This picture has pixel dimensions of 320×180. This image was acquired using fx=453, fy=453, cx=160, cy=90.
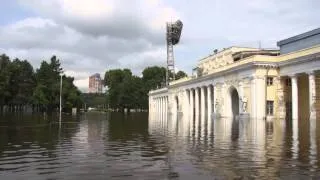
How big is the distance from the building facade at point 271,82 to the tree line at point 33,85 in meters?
56.2

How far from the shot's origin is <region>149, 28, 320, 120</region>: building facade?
6488 cm

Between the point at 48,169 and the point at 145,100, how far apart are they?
175286 millimetres

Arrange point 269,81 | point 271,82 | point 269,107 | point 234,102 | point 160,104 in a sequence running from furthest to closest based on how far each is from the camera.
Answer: point 160,104 < point 234,102 < point 269,107 < point 271,82 < point 269,81

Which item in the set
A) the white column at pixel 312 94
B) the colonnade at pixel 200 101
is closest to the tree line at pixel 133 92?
the colonnade at pixel 200 101

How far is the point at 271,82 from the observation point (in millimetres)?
73688

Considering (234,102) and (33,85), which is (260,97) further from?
(33,85)

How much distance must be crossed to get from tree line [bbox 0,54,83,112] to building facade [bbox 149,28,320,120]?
184ft

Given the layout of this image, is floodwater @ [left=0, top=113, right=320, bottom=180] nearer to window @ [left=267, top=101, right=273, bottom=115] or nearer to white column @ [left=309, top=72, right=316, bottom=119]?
white column @ [left=309, top=72, right=316, bottom=119]

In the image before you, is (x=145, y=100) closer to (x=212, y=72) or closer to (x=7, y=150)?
(x=212, y=72)

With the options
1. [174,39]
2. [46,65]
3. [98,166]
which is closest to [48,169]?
[98,166]

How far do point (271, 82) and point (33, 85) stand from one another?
335 feet

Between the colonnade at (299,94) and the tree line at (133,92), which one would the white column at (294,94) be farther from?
the tree line at (133,92)

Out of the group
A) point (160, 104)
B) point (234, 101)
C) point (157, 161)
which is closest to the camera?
point (157, 161)


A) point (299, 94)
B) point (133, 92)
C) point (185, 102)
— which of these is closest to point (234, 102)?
point (299, 94)
